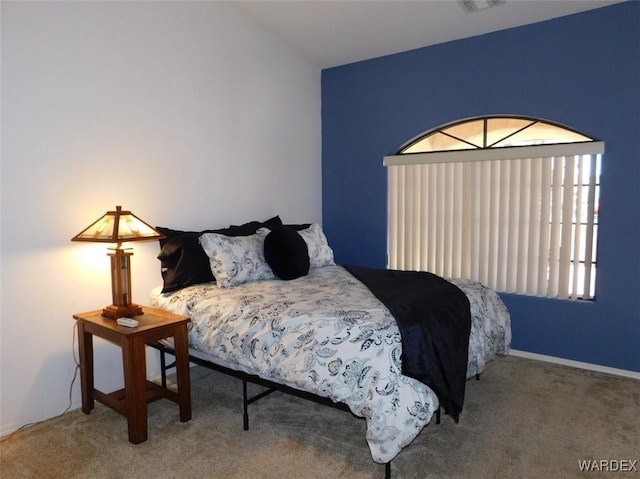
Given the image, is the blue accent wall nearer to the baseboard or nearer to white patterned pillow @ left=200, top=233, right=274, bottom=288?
the baseboard

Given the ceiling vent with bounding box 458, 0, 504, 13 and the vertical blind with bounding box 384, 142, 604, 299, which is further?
the vertical blind with bounding box 384, 142, 604, 299

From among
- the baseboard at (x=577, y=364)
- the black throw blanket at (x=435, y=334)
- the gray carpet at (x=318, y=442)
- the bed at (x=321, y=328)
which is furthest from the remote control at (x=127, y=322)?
the baseboard at (x=577, y=364)

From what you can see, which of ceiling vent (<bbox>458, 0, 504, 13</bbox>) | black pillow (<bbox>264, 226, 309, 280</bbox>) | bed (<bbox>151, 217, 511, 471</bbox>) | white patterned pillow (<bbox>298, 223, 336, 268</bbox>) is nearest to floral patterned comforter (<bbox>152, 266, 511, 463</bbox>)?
bed (<bbox>151, 217, 511, 471</bbox>)

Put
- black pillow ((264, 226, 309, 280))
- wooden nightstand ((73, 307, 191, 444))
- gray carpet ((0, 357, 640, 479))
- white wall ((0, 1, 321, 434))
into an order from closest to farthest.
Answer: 1. gray carpet ((0, 357, 640, 479))
2. wooden nightstand ((73, 307, 191, 444))
3. white wall ((0, 1, 321, 434))
4. black pillow ((264, 226, 309, 280))

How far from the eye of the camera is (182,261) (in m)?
2.96

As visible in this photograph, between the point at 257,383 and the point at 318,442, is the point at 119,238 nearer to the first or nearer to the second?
the point at 257,383

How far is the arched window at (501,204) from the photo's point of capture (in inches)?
135

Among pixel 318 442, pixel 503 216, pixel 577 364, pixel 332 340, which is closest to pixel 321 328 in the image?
pixel 332 340

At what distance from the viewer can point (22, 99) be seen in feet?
7.88

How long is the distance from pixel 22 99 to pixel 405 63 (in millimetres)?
3123

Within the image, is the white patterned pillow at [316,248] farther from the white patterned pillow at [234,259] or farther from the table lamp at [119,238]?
the table lamp at [119,238]

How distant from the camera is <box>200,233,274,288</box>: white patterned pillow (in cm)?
293

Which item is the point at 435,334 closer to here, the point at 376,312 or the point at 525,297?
the point at 376,312

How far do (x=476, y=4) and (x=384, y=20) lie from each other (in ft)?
2.35
